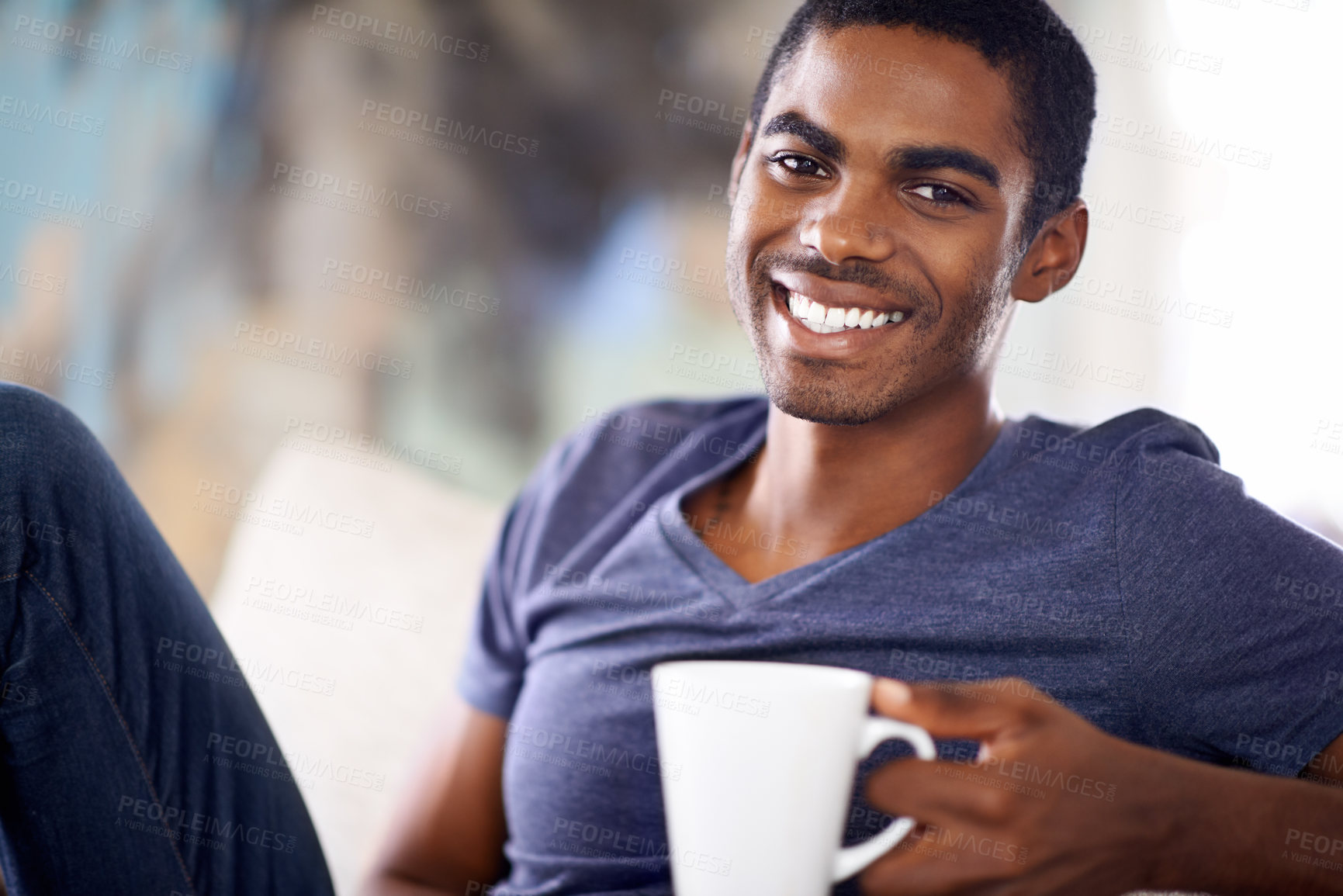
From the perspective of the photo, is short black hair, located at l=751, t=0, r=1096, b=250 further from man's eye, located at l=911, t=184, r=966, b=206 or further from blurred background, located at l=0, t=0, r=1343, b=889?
blurred background, located at l=0, t=0, r=1343, b=889

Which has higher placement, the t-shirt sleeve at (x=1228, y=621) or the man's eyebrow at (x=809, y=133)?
the man's eyebrow at (x=809, y=133)

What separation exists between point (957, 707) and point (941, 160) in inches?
19.9

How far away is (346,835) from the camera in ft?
3.88

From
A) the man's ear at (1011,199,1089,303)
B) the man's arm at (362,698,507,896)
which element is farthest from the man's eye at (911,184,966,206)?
the man's arm at (362,698,507,896)

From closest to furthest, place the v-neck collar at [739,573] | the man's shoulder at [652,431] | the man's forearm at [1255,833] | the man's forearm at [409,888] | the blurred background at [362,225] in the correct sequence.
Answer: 1. the man's forearm at [1255,833]
2. the v-neck collar at [739,573]
3. the man's forearm at [409,888]
4. the man's shoulder at [652,431]
5. the blurred background at [362,225]

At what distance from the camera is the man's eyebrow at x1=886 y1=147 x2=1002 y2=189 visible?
89 cm

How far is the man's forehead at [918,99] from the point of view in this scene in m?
0.90

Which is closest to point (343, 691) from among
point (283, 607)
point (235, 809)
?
point (283, 607)

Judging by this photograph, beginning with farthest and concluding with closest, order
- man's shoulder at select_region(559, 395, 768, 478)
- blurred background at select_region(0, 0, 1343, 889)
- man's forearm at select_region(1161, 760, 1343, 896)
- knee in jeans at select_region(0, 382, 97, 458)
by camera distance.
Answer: blurred background at select_region(0, 0, 1343, 889) < man's shoulder at select_region(559, 395, 768, 478) < knee in jeans at select_region(0, 382, 97, 458) < man's forearm at select_region(1161, 760, 1343, 896)

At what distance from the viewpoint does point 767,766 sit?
55cm

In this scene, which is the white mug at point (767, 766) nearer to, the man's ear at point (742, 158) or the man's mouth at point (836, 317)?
the man's mouth at point (836, 317)

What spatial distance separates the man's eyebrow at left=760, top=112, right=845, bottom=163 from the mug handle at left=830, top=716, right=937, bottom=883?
0.55 meters

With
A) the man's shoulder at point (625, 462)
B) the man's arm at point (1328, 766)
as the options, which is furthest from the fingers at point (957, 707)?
the man's shoulder at point (625, 462)

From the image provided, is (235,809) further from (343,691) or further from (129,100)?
(129,100)
